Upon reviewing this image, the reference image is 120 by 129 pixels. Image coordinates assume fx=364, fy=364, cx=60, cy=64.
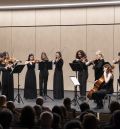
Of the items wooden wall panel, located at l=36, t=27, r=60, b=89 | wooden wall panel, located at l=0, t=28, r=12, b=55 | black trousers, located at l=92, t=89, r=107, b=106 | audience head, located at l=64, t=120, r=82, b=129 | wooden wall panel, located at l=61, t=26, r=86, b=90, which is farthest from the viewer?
wooden wall panel, located at l=0, t=28, r=12, b=55

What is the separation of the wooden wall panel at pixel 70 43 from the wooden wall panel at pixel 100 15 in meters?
0.56

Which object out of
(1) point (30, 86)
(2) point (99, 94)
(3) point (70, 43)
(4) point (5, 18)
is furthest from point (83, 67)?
(4) point (5, 18)

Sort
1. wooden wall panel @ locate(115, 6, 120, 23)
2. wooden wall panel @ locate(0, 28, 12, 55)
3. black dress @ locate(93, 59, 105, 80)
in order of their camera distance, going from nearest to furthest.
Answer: black dress @ locate(93, 59, 105, 80) → wooden wall panel @ locate(115, 6, 120, 23) → wooden wall panel @ locate(0, 28, 12, 55)

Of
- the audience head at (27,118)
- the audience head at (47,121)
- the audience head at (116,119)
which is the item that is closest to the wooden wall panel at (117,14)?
the audience head at (27,118)

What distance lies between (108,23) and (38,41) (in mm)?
3351

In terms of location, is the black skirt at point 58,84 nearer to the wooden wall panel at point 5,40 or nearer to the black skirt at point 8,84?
the black skirt at point 8,84

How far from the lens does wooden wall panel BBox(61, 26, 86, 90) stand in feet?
52.1

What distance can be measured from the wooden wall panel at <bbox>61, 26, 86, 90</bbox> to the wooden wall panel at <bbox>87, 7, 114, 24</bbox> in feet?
1.83

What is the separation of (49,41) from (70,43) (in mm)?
999

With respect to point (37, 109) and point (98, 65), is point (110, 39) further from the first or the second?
point (37, 109)

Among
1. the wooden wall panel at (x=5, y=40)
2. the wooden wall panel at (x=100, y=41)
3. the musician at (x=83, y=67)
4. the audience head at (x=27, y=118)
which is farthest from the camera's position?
the wooden wall panel at (x=5, y=40)

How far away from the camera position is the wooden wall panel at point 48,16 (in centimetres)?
1636

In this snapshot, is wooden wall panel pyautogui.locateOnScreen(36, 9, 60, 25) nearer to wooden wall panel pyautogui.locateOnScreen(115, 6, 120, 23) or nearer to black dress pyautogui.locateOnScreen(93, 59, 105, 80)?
wooden wall panel pyautogui.locateOnScreen(115, 6, 120, 23)

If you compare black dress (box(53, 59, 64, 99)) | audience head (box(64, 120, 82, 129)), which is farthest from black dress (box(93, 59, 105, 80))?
audience head (box(64, 120, 82, 129))
